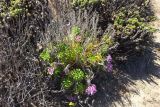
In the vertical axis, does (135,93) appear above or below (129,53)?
below

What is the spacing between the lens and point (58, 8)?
4828 millimetres

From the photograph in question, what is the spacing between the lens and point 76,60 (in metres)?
4.17

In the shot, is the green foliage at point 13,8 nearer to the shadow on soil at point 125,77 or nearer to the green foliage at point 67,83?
the green foliage at point 67,83

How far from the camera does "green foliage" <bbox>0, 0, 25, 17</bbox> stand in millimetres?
4319

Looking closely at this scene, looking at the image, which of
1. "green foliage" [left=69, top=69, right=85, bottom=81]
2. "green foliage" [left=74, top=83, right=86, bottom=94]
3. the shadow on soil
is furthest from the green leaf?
the shadow on soil

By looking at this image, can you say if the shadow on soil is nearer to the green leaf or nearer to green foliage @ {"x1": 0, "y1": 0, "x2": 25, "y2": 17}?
the green leaf

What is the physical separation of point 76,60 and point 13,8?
1.05m

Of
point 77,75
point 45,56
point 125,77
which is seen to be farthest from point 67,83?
point 125,77

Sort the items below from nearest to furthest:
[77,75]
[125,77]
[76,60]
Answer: [77,75] < [76,60] < [125,77]

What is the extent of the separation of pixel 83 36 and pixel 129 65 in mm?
907

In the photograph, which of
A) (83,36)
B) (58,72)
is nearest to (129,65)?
(83,36)

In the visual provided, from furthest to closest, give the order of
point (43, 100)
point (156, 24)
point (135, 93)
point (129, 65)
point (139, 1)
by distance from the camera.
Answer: point (156, 24) → point (139, 1) → point (129, 65) → point (135, 93) → point (43, 100)

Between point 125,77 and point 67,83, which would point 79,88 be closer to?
point 67,83

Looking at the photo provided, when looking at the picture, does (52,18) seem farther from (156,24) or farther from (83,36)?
(156,24)
